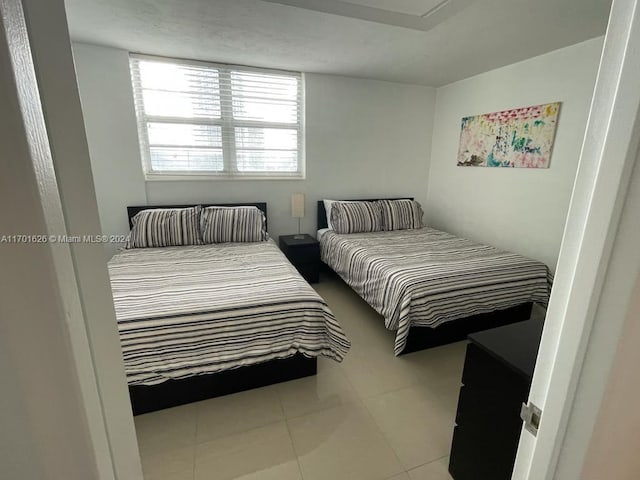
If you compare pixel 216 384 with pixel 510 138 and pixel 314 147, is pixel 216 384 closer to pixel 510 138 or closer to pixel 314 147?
pixel 314 147

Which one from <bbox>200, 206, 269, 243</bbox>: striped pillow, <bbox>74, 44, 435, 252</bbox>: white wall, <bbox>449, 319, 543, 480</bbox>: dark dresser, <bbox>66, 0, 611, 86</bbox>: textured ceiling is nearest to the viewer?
<bbox>449, 319, 543, 480</bbox>: dark dresser

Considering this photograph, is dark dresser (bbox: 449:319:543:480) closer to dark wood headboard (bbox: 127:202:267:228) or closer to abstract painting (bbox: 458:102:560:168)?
abstract painting (bbox: 458:102:560:168)

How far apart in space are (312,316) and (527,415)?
4.14 ft

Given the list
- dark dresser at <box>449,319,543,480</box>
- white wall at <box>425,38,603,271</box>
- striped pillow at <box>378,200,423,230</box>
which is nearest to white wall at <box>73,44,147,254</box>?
striped pillow at <box>378,200,423,230</box>

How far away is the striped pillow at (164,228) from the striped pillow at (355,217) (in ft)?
4.89

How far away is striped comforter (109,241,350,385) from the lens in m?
1.52

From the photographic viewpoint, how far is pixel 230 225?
3.02 m

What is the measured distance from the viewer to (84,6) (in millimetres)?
1970

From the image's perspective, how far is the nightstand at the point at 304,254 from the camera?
3.27 metres

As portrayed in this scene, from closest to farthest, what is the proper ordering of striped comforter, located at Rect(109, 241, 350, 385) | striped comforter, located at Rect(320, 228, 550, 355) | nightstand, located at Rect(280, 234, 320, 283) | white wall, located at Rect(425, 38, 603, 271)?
1. striped comforter, located at Rect(109, 241, 350, 385)
2. striped comforter, located at Rect(320, 228, 550, 355)
3. white wall, located at Rect(425, 38, 603, 271)
4. nightstand, located at Rect(280, 234, 320, 283)

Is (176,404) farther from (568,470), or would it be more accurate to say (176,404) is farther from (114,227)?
(114,227)

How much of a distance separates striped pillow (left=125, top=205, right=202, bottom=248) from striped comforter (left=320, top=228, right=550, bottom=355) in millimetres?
1534

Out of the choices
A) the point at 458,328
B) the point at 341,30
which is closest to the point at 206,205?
the point at 341,30

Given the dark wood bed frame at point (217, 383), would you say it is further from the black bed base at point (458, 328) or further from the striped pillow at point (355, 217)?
the striped pillow at point (355, 217)
